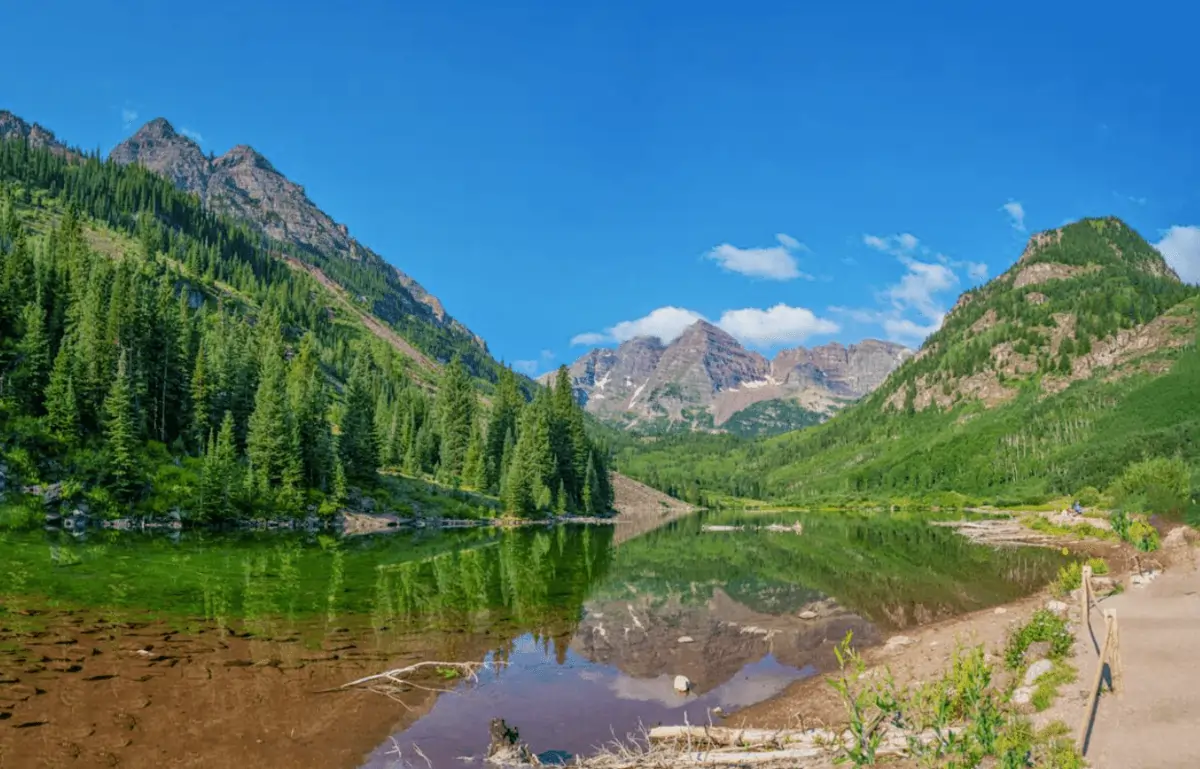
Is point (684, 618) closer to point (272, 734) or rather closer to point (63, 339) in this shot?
point (272, 734)

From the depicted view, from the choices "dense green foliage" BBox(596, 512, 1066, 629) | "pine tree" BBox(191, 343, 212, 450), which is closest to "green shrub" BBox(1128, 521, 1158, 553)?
"dense green foliage" BBox(596, 512, 1066, 629)

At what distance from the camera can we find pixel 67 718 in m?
16.9

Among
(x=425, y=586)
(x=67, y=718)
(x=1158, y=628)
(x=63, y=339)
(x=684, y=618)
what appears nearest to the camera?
(x=67, y=718)

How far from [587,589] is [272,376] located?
212ft

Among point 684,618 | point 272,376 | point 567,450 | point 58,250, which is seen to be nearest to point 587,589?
point 684,618

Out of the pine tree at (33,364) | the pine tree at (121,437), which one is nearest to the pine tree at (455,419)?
the pine tree at (121,437)

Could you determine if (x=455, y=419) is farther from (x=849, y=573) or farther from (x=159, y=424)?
(x=849, y=573)

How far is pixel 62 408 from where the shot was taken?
231 ft

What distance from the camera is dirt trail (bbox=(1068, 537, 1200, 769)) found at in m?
13.4

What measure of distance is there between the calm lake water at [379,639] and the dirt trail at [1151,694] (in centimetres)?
1000

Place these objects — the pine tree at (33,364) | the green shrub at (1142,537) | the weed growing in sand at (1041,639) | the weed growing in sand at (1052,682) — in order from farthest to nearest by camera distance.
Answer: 1. the pine tree at (33,364)
2. the green shrub at (1142,537)
3. the weed growing in sand at (1041,639)
4. the weed growing in sand at (1052,682)

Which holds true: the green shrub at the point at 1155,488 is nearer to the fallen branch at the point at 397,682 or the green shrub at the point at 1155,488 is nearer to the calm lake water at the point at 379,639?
the calm lake water at the point at 379,639

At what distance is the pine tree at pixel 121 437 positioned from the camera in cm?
7086

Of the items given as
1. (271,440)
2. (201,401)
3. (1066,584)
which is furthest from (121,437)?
(1066,584)
